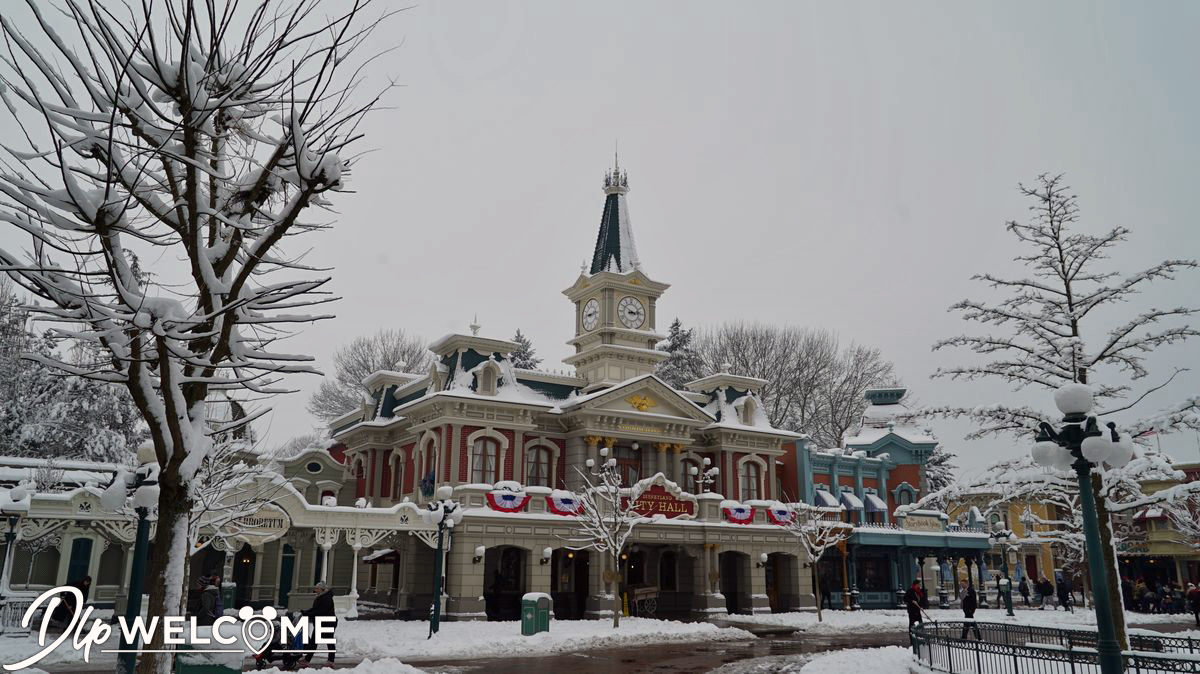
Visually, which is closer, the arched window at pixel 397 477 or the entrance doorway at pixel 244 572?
the entrance doorway at pixel 244 572

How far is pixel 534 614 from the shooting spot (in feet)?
76.6

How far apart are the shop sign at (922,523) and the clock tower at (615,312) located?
14.9m

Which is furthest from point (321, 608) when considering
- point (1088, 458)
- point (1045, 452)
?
point (1088, 458)

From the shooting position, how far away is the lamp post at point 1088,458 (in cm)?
983

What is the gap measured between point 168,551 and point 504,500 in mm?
23205

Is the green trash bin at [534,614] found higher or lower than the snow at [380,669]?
higher

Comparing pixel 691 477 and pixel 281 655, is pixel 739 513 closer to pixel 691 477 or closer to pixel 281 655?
pixel 691 477

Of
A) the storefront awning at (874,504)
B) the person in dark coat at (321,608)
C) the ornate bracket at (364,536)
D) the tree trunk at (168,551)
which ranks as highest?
the storefront awning at (874,504)

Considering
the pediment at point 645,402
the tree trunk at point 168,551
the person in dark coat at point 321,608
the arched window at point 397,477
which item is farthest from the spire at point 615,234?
the tree trunk at point 168,551

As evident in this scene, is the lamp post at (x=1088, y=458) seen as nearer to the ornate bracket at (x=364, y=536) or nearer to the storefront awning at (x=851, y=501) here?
the ornate bracket at (x=364, y=536)

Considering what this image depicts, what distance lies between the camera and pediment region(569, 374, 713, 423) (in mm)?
33500

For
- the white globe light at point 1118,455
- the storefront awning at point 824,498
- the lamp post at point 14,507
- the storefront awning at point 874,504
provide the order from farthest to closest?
the storefront awning at point 874,504
the storefront awning at point 824,498
the lamp post at point 14,507
the white globe light at point 1118,455

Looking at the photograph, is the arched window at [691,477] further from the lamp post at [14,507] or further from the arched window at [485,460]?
the lamp post at [14,507]

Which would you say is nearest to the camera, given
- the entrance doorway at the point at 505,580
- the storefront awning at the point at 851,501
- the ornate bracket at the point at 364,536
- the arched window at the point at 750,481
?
the ornate bracket at the point at 364,536
